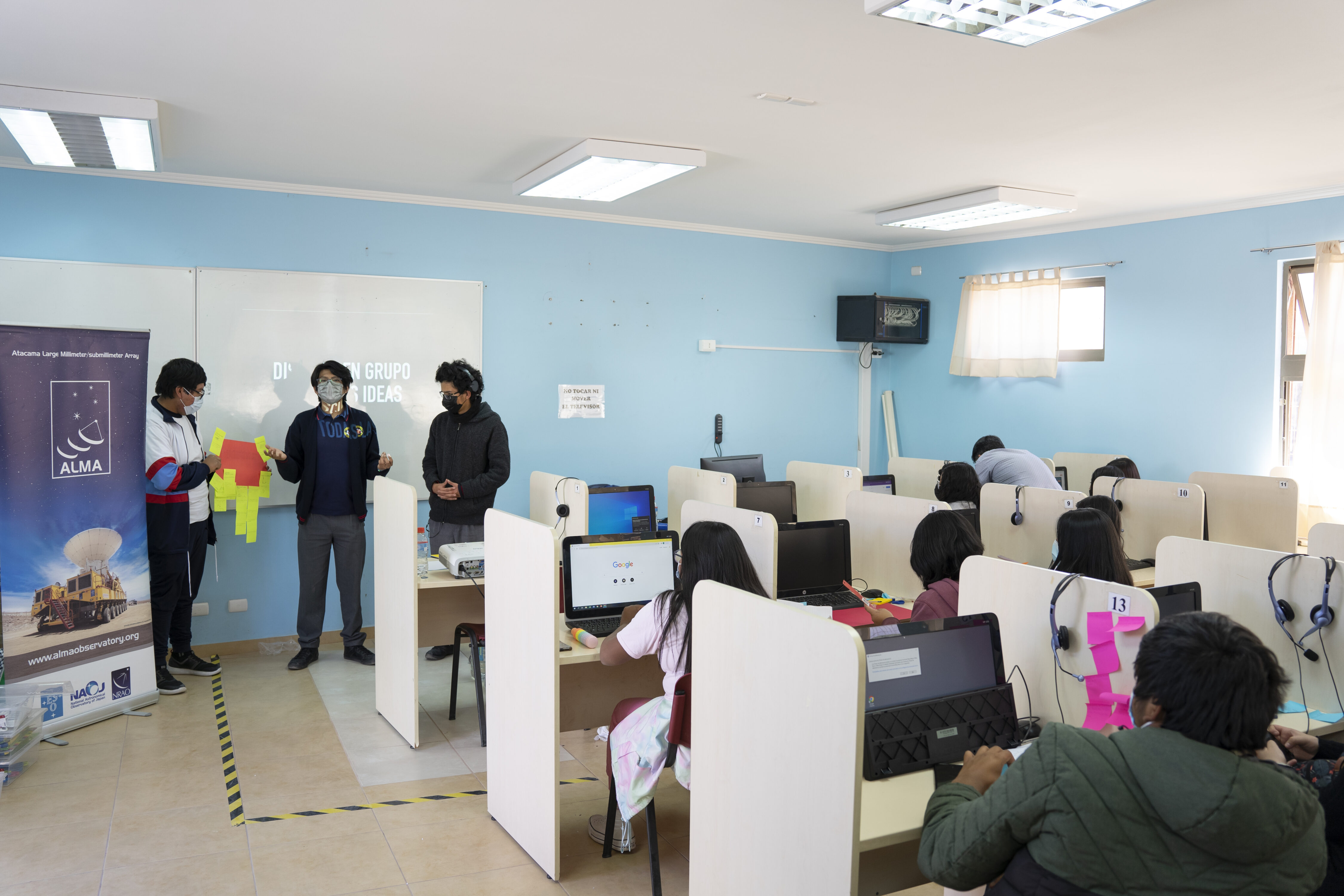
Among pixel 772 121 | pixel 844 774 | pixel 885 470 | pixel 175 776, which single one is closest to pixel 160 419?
pixel 175 776

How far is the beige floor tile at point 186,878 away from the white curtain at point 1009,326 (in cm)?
569

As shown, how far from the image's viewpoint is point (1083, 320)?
629 cm

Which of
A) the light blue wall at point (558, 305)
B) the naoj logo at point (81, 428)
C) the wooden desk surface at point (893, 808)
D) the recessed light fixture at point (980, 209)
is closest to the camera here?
the wooden desk surface at point (893, 808)

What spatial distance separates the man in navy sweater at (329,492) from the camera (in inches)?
191

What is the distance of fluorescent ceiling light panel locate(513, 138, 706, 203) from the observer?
165 inches

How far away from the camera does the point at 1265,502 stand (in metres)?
4.72

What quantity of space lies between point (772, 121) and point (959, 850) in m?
3.12

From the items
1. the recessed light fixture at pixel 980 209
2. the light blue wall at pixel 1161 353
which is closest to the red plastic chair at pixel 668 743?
the recessed light fixture at pixel 980 209

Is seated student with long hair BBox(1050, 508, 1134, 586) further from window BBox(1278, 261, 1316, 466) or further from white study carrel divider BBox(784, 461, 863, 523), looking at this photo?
window BBox(1278, 261, 1316, 466)

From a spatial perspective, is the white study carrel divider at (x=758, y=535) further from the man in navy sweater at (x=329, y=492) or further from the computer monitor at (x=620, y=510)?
the man in navy sweater at (x=329, y=492)

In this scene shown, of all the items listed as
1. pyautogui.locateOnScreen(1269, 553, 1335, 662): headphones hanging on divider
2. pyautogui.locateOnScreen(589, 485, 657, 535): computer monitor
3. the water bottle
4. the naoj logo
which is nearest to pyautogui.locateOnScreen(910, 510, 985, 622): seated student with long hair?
pyautogui.locateOnScreen(1269, 553, 1335, 662): headphones hanging on divider

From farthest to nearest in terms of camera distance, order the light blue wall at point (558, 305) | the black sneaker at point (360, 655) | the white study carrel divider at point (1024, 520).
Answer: the black sneaker at point (360, 655) < the light blue wall at point (558, 305) < the white study carrel divider at point (1024, 520)

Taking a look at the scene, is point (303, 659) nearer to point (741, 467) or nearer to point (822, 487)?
point (741, 467)

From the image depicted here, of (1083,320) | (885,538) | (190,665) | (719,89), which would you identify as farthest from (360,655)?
(1083,320)
